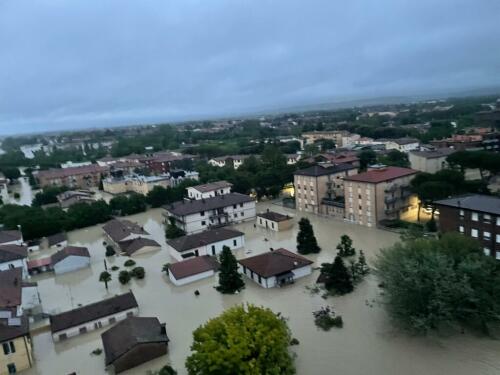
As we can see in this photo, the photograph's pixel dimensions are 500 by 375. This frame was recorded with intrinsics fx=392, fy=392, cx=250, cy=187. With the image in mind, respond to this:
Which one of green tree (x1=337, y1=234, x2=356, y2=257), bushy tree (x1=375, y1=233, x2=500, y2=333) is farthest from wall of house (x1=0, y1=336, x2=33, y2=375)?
green tree (x1=337, y1=234, x2=356, y2=257)

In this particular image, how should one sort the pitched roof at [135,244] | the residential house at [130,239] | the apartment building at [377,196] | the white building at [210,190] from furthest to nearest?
1. the white building at [210,190]
2. the apartment building at [377,196]
3. the residential house at [130,239]
4. the pitched roof at [135,244]

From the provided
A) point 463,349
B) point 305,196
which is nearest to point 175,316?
point 463,349

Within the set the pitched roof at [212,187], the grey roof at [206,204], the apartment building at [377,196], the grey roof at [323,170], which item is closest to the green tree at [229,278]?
the grey roof at [206,204]

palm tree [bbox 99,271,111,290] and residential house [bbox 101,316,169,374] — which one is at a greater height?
residential house [bbox 101,316,169,374]

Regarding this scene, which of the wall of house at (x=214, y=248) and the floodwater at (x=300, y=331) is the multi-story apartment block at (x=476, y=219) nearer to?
the floodwater at (x=300, y=331)

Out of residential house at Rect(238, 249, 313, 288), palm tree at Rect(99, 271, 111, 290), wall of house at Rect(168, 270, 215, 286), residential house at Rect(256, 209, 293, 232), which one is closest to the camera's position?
residential house at Rect(238, 249, 313, 288)

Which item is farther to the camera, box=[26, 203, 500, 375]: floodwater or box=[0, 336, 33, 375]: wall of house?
box=[0, 336, 33, 375]: wall of house

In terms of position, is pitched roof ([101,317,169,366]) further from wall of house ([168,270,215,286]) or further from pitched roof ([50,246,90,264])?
pitched roof ([50,246,90,264])
